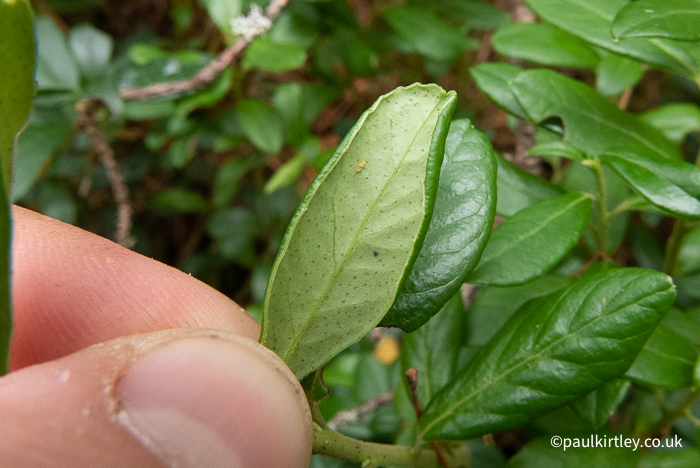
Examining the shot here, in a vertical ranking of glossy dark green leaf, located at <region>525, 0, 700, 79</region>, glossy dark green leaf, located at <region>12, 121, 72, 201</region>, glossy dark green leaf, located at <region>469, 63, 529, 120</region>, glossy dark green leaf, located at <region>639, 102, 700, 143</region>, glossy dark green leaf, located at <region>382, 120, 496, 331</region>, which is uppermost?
glossy dark green leaf, located at <region>525, 0, 700, 79</region>

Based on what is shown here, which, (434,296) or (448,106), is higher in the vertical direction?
(448,106)

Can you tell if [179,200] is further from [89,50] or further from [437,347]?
[437,347]

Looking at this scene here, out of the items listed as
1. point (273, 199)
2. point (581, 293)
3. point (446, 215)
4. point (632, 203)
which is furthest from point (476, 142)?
point (273, 199)

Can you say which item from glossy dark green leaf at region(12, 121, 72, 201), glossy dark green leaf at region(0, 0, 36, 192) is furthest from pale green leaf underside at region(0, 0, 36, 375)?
glossy dark green leaf at region(12, 121, 72, 201)

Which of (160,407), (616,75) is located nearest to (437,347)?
(160,407)

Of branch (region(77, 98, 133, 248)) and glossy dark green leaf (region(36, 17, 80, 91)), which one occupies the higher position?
glossy dark green leaf (region(36, 17, 80, 91))

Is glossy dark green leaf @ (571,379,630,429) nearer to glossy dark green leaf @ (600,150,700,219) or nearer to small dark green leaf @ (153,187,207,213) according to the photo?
glossy dark green leaf @ (600,150,700,219)

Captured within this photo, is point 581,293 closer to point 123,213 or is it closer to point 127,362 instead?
point 127,362
